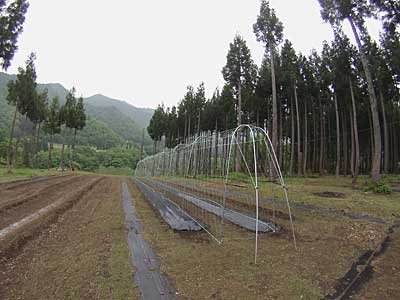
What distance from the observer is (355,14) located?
440 inches

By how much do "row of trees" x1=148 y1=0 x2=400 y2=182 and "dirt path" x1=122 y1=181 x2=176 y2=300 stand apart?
9891 millimetres

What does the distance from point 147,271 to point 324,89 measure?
72.0ft

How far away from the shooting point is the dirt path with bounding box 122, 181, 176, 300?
2502 mm

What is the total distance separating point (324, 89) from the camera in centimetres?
2080

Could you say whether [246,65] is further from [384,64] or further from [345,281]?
[345,281]

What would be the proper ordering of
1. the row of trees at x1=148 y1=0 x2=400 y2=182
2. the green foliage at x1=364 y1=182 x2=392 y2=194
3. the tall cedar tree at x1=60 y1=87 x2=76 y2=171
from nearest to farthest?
the green foliage at x1=364 y1=182 x2=392 y2=194 < the row of trees at x1=148 y1=0 x2=400 y2=182 < the tall cedar tree at x1=60 y1=87 x2=76 y2=171

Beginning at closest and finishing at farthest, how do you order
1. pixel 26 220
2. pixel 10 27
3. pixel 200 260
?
pixel 200 260, pixel 26 220, pixel 10 27

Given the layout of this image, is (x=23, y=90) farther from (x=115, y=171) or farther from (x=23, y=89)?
(x=115, y=171)

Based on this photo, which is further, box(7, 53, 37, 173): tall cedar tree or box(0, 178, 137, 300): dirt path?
box(7, 53, 37, 173): tall cedar tree

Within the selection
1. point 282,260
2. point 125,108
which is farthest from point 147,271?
point 125,108

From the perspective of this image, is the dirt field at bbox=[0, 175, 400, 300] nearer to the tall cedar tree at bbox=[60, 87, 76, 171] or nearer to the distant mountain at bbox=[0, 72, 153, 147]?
the tall cedar tree at bbox=[60, 87, 76, 171]

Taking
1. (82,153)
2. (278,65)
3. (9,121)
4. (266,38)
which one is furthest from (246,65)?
(9,121)

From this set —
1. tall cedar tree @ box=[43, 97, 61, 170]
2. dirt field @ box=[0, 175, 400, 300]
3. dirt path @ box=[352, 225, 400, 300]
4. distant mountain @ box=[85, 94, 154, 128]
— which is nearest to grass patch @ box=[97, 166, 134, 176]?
tall cedar tree @ box=[43, 97, 61, 170]

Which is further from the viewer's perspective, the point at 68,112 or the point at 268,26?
the point at 68,112
